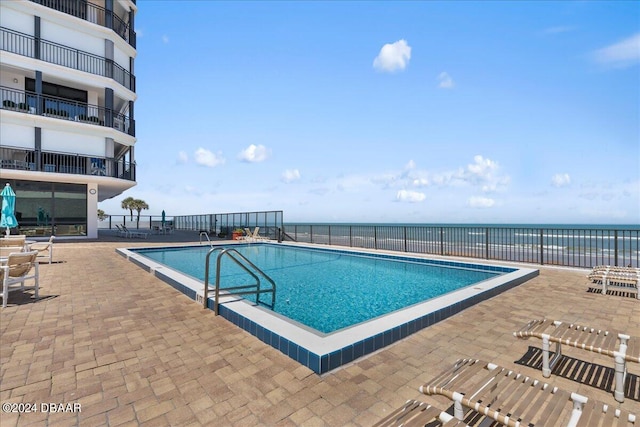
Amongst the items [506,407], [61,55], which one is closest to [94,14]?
[61,55]

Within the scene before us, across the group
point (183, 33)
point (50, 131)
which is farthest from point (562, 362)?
point (50, 131)

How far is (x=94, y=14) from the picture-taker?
1756 cm

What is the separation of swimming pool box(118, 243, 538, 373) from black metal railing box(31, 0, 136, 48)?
14.5 m

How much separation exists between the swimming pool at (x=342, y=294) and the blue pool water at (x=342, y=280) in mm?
19

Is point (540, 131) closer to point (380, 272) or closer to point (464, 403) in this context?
point (380, 272)

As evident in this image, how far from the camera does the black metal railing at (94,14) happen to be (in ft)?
53.5

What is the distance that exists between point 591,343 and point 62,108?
22.6m

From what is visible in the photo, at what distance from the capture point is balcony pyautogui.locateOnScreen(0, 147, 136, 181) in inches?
590

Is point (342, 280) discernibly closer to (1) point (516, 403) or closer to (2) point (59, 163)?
Result: (1) point (516, 403)

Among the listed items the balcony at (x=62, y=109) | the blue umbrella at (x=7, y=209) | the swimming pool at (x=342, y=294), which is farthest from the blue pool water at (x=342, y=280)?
the balcony at (x=62, y=109)

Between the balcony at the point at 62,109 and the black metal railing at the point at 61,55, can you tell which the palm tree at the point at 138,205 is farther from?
the black metal railing at the point at 61,55

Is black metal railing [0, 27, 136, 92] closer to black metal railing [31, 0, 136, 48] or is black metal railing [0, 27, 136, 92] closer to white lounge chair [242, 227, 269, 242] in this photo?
black metal railing [31, 0, 136, 48]

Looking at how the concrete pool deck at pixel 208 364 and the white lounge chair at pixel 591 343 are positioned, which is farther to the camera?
the white lounge chair at pixel 591 343

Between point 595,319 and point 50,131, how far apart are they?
22.0 m
